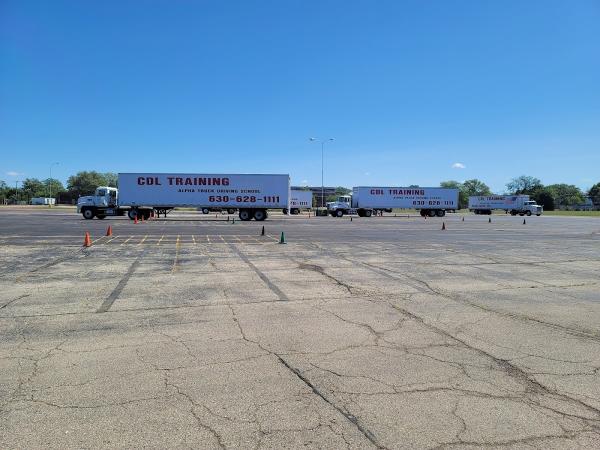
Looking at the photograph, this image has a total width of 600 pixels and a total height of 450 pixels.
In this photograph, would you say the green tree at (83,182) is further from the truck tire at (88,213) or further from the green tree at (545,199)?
the green tree at (545,199)

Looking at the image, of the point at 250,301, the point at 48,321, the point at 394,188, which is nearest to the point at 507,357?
the point at 250,301

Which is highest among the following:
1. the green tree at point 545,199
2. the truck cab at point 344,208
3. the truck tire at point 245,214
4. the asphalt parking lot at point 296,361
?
the green tree at point 545,199

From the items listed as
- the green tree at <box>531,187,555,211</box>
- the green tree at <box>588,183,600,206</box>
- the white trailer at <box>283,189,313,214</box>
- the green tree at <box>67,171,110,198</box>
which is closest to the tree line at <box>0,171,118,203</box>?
the green tree at <box>67,171,110,198</box>

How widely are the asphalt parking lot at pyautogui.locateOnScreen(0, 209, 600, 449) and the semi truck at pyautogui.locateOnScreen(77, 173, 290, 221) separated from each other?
98.3 ft

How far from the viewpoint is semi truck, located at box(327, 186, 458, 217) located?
2313 inches

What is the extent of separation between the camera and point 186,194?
130 ft

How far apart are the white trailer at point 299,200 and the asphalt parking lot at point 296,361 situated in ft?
194

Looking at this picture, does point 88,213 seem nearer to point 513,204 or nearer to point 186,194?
point 186,194

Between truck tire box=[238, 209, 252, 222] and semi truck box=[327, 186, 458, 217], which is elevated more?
semi truck box=[327, 186, 458, 217]

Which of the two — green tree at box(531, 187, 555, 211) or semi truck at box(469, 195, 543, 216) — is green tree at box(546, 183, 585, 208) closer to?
green tree at box(531, 187, 555, 211)

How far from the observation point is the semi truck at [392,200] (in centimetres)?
5875

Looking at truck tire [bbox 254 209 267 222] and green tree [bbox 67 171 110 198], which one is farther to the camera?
green tree [bbox 67 171 110 198]

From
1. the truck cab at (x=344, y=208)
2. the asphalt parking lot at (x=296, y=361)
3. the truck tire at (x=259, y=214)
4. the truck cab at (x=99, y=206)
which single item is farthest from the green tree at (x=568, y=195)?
the asphalt parking lot at (x=296, y=361)

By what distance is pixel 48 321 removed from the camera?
6070 millimetres
